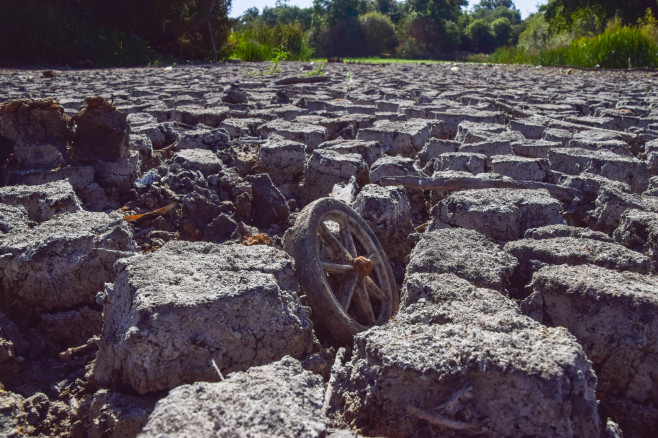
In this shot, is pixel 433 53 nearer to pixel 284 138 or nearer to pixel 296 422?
pixel 284 138

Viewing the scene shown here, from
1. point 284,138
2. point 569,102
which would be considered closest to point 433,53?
point 569,102

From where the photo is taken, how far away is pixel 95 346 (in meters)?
1.78

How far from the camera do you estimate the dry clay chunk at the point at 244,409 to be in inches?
41.9

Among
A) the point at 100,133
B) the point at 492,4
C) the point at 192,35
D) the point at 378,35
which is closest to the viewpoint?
the point at 100,133

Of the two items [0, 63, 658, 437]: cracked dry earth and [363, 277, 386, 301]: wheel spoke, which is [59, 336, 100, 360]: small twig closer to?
[0, 63, 658, 437]: cracked dry earth

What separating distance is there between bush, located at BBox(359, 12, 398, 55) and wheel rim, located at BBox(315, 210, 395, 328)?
35.3 metres

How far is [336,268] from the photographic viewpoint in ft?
6.73

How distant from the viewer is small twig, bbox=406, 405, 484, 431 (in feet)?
3.81

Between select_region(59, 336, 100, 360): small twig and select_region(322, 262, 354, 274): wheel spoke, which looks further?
select_region(322, 262, 354, 274): wheel spoke

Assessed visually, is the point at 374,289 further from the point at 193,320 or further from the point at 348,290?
the point at 193,320

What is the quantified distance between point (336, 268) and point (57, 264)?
1013mm

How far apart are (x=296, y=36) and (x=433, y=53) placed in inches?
761

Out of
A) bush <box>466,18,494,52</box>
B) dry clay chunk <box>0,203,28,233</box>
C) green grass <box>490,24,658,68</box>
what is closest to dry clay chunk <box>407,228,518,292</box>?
dry clay chunk <box>0,203,28,233</box>

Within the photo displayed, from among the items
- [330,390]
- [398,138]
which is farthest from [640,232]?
[398,138]
